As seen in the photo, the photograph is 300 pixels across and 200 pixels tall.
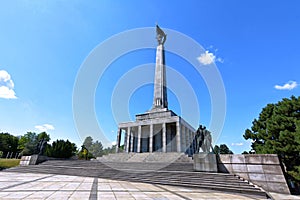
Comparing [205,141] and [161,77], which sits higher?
[161,77]

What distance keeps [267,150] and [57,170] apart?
19.0 metres

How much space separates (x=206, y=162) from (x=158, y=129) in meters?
16.5

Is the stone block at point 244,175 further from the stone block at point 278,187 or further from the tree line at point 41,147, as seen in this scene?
the tree line at point 41,147

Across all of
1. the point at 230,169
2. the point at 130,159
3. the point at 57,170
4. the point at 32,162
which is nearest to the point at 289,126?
the point at 230,169

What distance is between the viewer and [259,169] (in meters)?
8.20

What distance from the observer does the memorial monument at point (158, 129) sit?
23.7 metres

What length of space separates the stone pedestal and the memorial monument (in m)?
11.8

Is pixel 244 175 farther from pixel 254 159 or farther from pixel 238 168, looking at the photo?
pixel 254 159

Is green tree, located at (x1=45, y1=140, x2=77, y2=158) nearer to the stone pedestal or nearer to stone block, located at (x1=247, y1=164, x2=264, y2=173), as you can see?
the stone pedestal

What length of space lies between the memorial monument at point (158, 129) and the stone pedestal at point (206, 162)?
1181 centimetres

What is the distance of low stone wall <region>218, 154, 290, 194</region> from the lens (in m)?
7.61

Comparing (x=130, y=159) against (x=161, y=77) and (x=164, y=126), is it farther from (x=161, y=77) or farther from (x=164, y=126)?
(x=161, y=77)

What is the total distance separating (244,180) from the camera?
27.5ft

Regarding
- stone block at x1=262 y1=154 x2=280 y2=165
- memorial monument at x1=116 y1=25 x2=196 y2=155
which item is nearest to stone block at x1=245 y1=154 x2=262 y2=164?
stone block at x1=262 y1=154 x2=280 y2=165
